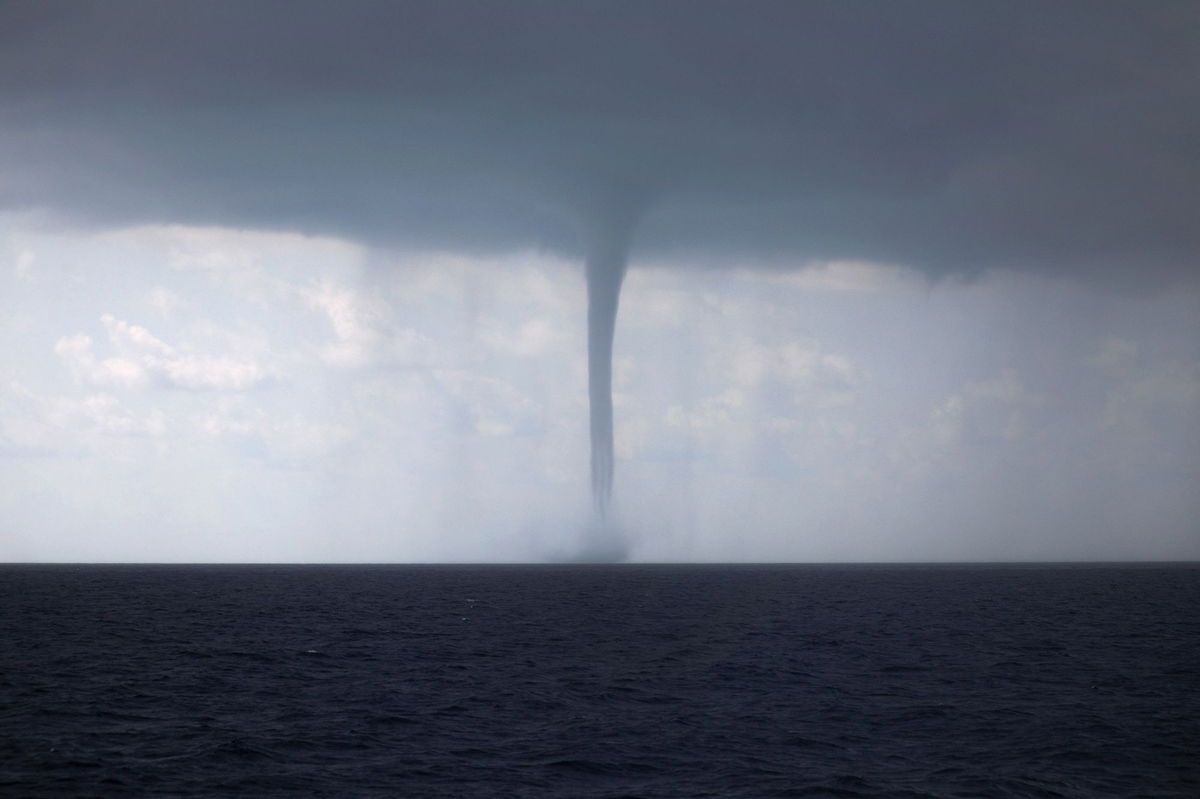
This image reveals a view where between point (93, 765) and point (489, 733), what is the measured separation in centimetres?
1298

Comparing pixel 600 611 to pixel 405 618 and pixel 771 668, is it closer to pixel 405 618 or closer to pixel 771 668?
pixel 405 618

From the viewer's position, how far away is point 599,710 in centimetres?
4284

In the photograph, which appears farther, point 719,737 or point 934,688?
point 934,688

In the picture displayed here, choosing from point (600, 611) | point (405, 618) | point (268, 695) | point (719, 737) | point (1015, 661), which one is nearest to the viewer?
point (719, 737)

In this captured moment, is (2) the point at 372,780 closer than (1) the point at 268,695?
Yes

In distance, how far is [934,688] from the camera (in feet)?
161

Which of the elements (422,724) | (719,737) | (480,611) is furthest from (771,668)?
(480,611)

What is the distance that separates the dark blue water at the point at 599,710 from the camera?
31.4 metres

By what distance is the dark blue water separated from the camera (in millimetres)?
31438

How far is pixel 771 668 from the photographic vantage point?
56.0 m

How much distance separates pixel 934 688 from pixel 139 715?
3446 centimetres

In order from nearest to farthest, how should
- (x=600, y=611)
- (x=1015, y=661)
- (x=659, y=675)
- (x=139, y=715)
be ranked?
(x=139, y=715)
(x=659, y=675)
(x=1015, y=661)
(x=600, y=611)

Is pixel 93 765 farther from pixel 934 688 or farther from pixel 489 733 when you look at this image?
pixel 934 688

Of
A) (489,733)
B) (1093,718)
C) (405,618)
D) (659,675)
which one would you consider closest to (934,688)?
(1093,718)
